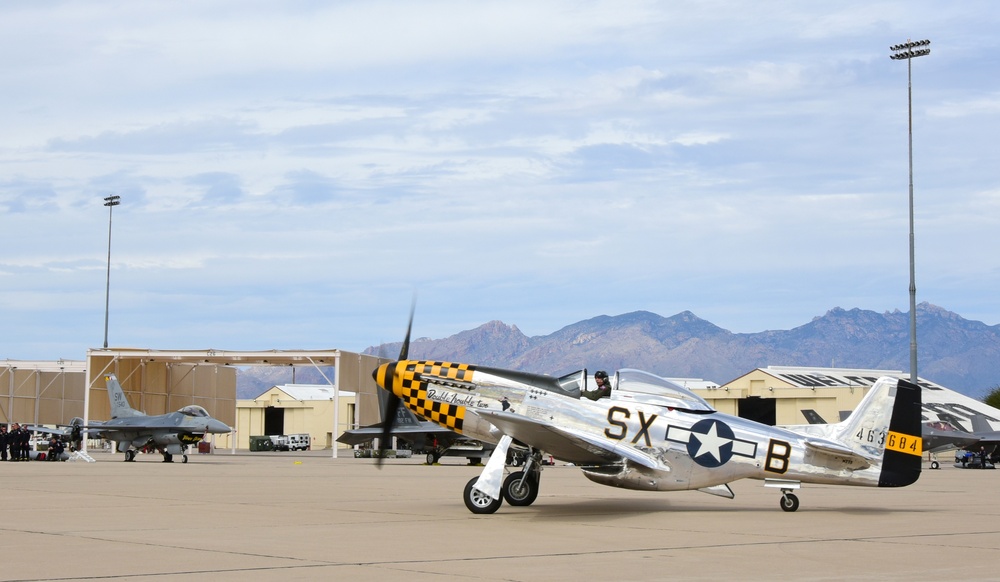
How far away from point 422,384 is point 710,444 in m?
4.27

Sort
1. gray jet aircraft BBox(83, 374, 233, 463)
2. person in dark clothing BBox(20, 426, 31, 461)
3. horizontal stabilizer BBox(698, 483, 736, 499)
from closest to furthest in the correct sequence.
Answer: horizontal stabilizer BBox(698, 483, 736, 499) → person in dark clothing BBox(20, 426, 31, 461) → gray jet aircraft BBox(83, 374, 233, 463)

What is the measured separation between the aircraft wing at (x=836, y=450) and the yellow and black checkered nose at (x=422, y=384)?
5.07 metres

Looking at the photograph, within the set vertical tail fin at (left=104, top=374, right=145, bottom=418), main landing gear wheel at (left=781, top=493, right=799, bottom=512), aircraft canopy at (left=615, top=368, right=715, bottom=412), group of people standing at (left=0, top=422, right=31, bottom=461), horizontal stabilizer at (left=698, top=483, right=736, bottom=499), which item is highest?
aircraft canopy at (left=615, top=368, right=715, bottom=412)

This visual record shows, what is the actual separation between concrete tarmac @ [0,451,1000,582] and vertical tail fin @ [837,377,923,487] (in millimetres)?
745

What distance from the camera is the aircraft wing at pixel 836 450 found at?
1516 centimetres

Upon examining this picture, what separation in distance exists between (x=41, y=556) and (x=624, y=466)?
7915 mm

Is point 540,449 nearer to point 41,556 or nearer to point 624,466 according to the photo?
point 624,466

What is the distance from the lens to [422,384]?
1579cm

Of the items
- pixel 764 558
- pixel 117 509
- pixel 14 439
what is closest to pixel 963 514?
pixel 764 558

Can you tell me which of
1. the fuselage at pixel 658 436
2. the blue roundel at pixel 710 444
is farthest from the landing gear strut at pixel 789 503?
the blue roundel at pixel 710 444

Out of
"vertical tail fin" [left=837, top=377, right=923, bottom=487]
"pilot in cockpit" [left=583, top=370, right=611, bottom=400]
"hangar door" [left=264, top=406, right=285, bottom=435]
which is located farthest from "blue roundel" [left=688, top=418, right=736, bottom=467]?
"hangar door" [left=264, top=406, right=285, bottom=435]

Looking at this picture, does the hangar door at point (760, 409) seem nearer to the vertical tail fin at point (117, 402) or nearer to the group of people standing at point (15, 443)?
the vertical tail fin at point (117, 402)

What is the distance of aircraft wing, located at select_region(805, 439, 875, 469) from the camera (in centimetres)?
1516

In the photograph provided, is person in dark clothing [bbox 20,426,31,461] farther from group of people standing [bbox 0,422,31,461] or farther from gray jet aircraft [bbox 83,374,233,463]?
gray jet aircraft [bbox 83,374,233,463]
